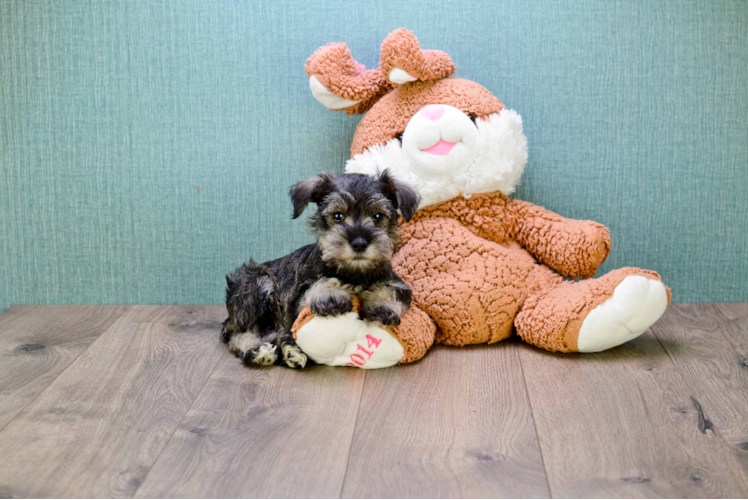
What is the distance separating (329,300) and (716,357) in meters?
1.45

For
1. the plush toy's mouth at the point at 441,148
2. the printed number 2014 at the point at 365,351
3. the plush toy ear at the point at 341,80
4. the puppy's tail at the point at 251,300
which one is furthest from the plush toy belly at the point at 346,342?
the plush toy ear at the point at 341,80

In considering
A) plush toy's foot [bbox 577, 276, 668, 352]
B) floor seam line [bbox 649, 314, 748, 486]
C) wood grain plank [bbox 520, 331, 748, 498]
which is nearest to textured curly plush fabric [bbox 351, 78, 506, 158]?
plush toy's foot [bbox 577, 276, 668, 352]

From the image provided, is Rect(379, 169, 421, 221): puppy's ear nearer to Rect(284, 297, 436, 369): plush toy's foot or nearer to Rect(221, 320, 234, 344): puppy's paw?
Rect(284, 297, 436, 369): plush toy's foot

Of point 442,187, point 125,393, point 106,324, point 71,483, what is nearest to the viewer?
point 71,483

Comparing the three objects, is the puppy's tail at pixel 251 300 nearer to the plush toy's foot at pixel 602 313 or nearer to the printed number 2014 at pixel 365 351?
the printed number 2014 at pixel 365 351

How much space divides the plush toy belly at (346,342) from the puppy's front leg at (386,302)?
47mm

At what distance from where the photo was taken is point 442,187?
247cm

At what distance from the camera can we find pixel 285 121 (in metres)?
2.84

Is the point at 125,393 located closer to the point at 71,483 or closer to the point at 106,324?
the point at 71,483

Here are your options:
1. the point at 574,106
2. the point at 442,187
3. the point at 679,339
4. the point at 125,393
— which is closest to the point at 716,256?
the point at 679,339

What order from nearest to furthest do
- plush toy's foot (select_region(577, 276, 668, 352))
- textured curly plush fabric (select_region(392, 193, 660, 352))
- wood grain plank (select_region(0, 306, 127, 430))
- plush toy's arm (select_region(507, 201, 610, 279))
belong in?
wood grain plank (select_region(0, 306, 127, 430))
plush toy's foot (select_region(577, 276, 668, 352))
textured curly plush fabric (select_region(392, 193, 660, 352))
plush toy's arm (select_region(507, 201, 610, 279))

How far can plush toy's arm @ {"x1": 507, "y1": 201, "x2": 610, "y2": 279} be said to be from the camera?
2.46 meters

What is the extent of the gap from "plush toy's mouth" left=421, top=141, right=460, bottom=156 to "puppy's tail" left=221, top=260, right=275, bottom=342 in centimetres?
78

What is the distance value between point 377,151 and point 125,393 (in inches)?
49.6
